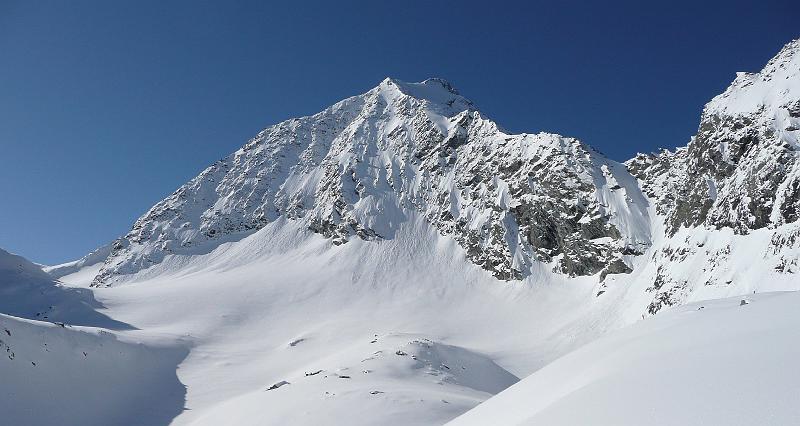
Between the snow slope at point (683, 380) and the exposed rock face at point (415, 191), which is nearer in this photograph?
the snow slope at point (683, 380)

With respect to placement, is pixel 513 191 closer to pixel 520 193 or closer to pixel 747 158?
pixel 520 193

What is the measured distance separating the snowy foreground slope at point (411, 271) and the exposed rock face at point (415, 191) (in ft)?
1.51

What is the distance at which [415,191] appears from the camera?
92688mm

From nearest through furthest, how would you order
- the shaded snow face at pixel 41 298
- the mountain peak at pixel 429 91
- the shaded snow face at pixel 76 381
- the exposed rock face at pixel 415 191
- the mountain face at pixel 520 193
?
the shaded snow face at pixel 76 381 → the mountain face at pixel 520 193 → the shaded snow face at pixel 41 298 → the exposed rock face at pixel 415 191 → the mountain peak at pixel 429 91

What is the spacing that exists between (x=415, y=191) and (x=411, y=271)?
24.2 m

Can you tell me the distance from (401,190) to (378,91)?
5381 centimetres

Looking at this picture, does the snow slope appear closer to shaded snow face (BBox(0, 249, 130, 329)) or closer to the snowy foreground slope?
the snowy foreground slope

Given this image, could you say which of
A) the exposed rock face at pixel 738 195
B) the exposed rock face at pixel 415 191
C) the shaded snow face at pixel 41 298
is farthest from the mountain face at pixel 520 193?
the shaded snow face at pixel 41 298

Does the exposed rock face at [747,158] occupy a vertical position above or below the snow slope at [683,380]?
above

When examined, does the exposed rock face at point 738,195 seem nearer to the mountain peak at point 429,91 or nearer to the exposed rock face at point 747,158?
the exposed rock face at point 747,158

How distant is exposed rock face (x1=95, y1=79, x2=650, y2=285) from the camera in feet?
212

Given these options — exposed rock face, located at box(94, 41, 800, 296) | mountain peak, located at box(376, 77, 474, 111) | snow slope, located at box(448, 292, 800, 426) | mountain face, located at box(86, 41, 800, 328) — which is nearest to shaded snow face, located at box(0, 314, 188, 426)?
snow slope, located at box(448, 292, 800, 426)

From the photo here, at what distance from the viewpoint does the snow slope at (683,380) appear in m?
3.96

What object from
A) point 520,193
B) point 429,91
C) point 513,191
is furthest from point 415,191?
point 429,91
